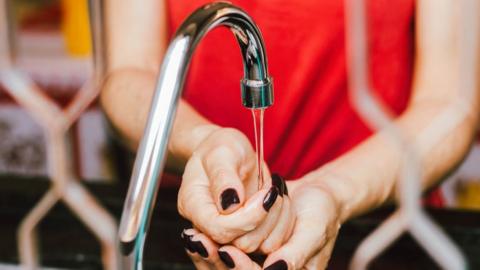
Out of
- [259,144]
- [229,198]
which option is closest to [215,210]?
[229,198]

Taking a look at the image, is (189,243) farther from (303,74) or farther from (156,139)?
(303,74)

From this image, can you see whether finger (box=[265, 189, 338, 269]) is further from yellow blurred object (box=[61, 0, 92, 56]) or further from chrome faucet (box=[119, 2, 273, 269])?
yellow blurred object (box=[61, 0, 92, 56])

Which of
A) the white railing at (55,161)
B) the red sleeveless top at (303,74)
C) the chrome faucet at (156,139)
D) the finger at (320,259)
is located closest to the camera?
the chrome faucet at (156,139)

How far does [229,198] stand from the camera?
0.43 metres

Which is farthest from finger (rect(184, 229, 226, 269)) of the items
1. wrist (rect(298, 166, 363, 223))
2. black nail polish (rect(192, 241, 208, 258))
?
wrist (rect(298, 166, 363, 223))

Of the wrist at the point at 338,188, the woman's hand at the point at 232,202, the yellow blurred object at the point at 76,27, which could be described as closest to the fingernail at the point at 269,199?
the woman's hand at the point at 232,202

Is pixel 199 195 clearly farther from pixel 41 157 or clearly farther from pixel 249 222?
pixel 41 157

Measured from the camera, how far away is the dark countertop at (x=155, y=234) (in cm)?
61

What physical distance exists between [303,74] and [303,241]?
19cm

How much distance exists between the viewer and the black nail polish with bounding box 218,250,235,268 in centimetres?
A: 44

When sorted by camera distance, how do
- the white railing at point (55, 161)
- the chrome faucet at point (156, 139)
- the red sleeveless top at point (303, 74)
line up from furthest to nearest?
1. the white railing at point (55, 161)
2. the red sleeveless top at point (303, 74)
3. the chrome faucet at point (156, 139)

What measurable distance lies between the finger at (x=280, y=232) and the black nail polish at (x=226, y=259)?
0.08 ft

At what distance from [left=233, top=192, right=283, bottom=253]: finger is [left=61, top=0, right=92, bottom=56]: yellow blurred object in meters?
0.31

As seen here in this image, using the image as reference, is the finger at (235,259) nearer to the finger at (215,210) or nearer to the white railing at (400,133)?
the finger at (215,210)
